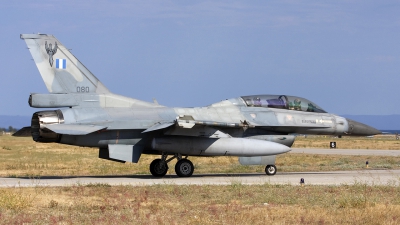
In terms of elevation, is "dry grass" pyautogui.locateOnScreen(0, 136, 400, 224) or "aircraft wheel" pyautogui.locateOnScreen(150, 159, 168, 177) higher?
"aircraft wheel" pyautogui.locateOnScreen(150, 159, 168, 177)

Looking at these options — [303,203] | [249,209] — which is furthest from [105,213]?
[303,203]

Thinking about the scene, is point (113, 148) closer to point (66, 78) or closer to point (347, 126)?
point (66, 78)

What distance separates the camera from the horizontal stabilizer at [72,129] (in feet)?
60.2

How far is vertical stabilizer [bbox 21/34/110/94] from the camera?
776 inches

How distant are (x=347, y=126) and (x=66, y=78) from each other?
10.4m

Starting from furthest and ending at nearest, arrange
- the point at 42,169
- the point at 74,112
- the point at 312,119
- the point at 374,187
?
the point at 42,169, the point at 312,119, the point at 74,112, the point at 374,187

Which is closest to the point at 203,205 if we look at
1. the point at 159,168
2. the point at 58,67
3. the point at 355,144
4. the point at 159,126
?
the point at 159,126

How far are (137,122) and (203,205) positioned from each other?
7.38 m

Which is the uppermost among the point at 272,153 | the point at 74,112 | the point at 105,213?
the point at 74,112

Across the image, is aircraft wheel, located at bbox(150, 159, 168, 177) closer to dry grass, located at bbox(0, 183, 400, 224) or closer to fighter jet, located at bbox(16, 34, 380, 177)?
fighter jet, located at bbox(16, 34, 380, 177)

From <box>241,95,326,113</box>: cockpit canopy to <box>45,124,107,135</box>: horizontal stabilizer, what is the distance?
600 cm

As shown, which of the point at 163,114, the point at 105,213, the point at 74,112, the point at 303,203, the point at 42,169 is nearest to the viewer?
the point at 105,213

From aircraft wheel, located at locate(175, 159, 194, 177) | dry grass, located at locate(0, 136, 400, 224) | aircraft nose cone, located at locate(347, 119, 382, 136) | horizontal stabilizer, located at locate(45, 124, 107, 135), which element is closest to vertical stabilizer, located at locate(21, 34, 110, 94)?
horizontal stabilizer, located at locate(45, 124, 107, 135)

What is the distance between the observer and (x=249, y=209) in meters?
12.2
